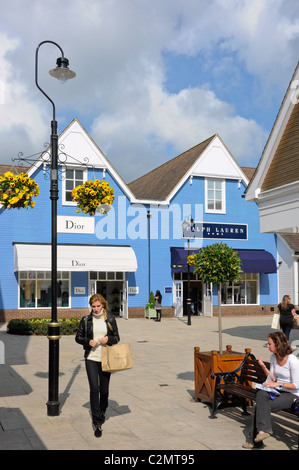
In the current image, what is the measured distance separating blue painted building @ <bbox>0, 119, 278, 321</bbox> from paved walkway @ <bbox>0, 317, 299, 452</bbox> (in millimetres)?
11767

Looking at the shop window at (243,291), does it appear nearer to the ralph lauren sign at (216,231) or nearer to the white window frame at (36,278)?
the ralph lauren sign at (216,231)

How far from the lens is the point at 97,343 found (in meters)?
6.97

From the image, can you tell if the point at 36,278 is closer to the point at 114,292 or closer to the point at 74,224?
the point at 74,224

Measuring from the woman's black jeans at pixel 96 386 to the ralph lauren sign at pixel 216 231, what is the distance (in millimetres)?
22873

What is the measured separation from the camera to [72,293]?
90.7 ft

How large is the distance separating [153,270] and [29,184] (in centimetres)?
2098

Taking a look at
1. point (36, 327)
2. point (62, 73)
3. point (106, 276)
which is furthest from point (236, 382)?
point (106, 276)

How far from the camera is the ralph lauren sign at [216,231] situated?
30359mm

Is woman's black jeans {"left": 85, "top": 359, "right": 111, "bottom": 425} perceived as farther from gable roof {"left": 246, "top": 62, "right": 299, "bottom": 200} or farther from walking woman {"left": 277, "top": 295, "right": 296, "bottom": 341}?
walking woman {"left": 277, "top": 295, "right": 296, "bottom": 341}

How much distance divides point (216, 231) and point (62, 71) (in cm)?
→ 2293

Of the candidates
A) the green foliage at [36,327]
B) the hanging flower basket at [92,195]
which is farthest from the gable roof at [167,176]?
the hanging flower basket at [92,195]

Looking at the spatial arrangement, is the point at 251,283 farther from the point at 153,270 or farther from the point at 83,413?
the point at 83,413
